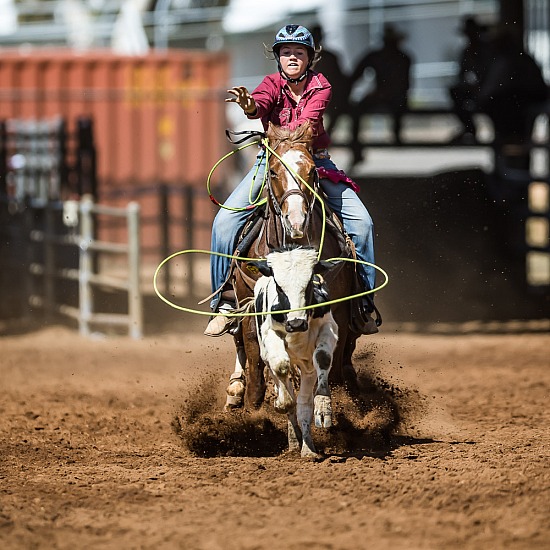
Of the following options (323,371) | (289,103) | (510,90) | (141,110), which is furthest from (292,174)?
(141,110)

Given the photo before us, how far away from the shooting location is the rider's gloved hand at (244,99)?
19.6 feet

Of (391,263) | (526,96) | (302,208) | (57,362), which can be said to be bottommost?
(57,362)

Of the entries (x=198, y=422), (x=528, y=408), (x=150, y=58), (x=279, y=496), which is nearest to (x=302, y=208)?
(x=279, y=496)

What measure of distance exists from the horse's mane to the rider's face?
0.43 m

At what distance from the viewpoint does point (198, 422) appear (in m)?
7.41

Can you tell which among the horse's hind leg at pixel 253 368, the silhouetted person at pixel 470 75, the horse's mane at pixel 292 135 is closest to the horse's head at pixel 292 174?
the horse's mane at pixel 292 135

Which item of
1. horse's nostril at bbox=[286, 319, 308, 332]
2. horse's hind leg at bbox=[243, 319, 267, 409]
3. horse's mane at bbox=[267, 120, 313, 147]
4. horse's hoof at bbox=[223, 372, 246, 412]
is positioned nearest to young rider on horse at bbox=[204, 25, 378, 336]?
horse's mane at bbox=[267, 120, 313, 147]

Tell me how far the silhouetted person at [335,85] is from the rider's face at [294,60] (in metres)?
6.71

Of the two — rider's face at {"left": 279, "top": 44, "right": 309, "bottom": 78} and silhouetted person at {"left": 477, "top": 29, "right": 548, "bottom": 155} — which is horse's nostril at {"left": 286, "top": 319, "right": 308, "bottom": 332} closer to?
rider's face at {"left": 279, "top": 44, "right": 309, "bottom": 78}

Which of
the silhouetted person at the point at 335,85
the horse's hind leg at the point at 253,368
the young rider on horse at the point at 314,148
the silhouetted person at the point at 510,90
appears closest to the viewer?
the young rider on horse at the point at 314,148

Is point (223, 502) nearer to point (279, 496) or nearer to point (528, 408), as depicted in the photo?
point (279, 496)

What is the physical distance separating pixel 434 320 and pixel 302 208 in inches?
316

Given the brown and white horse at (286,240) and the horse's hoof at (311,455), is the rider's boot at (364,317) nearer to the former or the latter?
the brown and white horse at (286,240)

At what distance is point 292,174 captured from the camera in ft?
19.2
